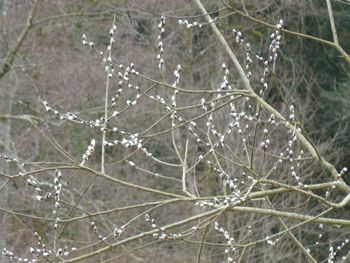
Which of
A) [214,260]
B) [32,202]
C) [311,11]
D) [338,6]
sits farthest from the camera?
[338,6]

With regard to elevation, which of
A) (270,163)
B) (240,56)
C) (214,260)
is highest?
(240,56)

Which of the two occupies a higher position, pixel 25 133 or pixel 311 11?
pixel 311 11

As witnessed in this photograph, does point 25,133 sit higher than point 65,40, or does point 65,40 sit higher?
point 65,40

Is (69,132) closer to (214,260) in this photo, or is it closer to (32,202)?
(32,202)

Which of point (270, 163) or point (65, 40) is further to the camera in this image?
point (65, 40)

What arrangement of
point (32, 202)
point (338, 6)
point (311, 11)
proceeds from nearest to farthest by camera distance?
1. point (32, 202)
2. point (311, 11)
3. point (338, 6)

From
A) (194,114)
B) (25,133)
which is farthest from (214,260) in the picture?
(25,133)

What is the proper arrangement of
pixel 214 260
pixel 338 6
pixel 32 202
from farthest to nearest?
pixel 338 6 → pixel 32 202 → pixel 214 260

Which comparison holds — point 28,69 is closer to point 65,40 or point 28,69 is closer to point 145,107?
point 65,40

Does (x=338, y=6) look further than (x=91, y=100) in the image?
Yes

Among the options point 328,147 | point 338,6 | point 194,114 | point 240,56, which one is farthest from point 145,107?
point 338,6
